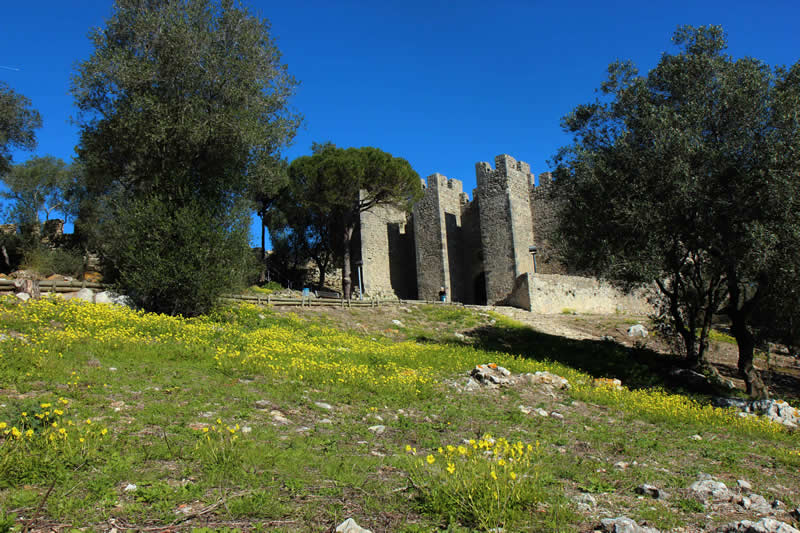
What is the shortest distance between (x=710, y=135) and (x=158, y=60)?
52.8ft

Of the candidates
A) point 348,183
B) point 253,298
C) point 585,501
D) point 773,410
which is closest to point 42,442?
point 585,501

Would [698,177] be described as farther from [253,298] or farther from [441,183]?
[441,183]

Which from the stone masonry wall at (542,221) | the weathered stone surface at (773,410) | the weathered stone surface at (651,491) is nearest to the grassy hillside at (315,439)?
the weathered stone surface at (651,491)

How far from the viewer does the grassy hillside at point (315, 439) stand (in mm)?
3908

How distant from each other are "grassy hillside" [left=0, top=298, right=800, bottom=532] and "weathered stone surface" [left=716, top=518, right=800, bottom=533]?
1.08ft

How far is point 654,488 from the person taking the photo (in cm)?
471

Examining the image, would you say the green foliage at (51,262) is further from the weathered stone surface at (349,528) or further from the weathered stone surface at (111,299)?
the weathered stone surface at (349,528)

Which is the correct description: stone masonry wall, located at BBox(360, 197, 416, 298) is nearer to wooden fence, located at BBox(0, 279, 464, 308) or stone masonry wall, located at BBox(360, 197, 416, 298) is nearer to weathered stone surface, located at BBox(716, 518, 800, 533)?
wooden fence, located at BBox(0, 279, 464, 308)

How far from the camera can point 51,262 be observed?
1007 inches

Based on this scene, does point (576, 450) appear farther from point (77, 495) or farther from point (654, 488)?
point (77, 495)

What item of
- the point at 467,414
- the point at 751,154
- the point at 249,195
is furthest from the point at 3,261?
the point at 751,154

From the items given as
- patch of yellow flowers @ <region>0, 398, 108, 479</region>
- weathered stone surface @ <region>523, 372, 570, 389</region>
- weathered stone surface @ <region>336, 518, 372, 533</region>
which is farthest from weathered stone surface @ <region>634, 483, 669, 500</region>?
weathered stone surface @ <region>523, 372, 570, 389</region>

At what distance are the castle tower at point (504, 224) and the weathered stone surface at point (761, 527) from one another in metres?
26.6

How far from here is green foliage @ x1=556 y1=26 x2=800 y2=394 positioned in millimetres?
11336
